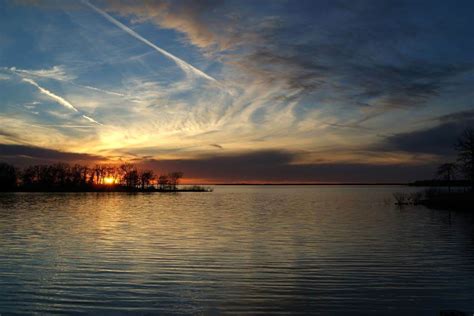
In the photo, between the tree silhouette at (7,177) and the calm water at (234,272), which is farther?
the tree silhouette at (7,177)

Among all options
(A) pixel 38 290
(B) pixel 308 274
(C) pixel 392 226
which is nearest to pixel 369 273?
(B) pixel 308 274

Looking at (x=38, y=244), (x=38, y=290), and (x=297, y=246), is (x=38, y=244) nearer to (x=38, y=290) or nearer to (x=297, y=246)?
(x=38, y=290)

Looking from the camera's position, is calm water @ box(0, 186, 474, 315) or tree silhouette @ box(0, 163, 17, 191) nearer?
calm water @ box(0, 186, 474, 315)

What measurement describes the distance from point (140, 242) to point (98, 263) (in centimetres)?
836

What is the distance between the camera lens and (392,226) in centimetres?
4322

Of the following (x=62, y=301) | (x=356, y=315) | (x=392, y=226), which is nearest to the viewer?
(x=356, y=315)

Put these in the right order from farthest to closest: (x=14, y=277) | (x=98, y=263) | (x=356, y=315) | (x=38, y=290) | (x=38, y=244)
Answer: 1. (x=38, y=244)
2. (x=98, y=263)
3. (x=14, y=277)
4. (x=38, y=290)
5. (x=356, y=315)

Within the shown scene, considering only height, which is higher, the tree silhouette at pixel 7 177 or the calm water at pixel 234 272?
the tree silhouette at pixel 7 177

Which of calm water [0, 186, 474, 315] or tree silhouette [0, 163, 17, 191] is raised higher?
tree silhouette [0, 163, 17, 191]

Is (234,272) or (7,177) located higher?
(7,177)

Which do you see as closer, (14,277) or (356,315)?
(356,315)

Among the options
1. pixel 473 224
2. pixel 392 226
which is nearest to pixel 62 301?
→ pixel 392 226

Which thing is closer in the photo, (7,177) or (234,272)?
(234,272)

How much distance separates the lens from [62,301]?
1454cm
